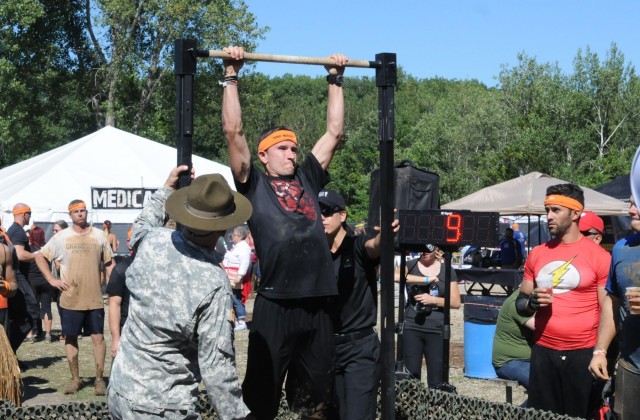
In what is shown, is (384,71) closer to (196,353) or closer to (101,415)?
(196,353)

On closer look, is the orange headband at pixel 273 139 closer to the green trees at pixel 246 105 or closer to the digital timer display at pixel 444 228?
the digital timer display at pixel 444 228

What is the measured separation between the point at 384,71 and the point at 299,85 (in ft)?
291

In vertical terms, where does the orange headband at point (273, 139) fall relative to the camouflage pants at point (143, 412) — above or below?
above

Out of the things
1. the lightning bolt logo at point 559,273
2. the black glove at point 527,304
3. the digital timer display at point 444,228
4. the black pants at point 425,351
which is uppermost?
the digital timer display at point 444,228

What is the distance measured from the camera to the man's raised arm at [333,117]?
5.44 m

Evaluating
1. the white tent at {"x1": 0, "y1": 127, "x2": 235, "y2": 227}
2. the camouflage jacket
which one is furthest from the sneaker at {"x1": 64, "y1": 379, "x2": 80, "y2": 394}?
the white tent at {"x1": 0, "y1": 127, "x2": 235, "y2": 227}

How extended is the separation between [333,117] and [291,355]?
4.80ft

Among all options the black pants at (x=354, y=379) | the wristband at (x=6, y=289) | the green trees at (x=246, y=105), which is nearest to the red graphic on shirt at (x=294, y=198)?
the black pants at (x=354, y=379)

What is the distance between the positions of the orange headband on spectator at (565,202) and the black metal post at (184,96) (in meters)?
2.46

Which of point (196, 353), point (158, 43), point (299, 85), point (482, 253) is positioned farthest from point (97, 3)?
point (299, 85)

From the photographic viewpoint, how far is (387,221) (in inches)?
223

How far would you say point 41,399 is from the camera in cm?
1035

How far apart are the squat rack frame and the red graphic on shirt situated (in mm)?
558

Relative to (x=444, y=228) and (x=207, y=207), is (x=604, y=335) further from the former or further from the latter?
(x=207, y=207)
